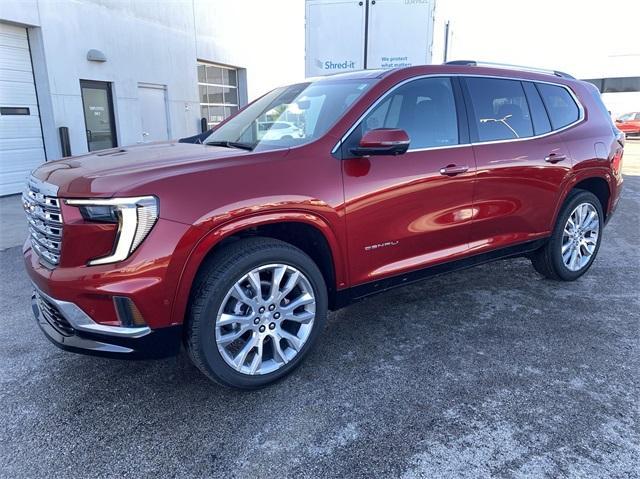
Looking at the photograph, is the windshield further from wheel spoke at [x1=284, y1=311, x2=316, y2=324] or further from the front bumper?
the front bumper

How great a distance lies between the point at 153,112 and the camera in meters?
12.9

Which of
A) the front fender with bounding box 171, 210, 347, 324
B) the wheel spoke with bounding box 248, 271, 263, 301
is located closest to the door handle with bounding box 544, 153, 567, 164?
the front fender with bounding box 171, 210, 347, 324

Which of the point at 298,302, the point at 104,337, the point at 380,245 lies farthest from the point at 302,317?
the point at 104,337

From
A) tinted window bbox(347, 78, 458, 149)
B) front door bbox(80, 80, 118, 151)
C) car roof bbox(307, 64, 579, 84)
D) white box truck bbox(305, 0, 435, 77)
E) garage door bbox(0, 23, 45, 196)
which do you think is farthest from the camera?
front door bbox(80, 80, 118, 151)

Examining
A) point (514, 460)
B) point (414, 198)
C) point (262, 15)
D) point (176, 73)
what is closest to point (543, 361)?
point (514, 460)

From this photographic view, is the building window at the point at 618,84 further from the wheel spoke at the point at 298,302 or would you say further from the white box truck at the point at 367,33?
the wheel spoke at the point at 298,302

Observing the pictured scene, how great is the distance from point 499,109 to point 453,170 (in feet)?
2.76

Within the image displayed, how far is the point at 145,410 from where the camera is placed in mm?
2686

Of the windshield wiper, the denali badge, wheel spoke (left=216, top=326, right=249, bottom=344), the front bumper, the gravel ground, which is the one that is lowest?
the gravel ground

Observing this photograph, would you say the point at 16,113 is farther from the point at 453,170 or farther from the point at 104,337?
the point at 453,170

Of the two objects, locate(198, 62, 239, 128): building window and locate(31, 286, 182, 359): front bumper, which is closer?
locate(31, 286, 182, 359): front bumper

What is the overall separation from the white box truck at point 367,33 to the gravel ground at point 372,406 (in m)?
5.52

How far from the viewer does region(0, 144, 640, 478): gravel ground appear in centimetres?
228

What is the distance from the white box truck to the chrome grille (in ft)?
21.7
